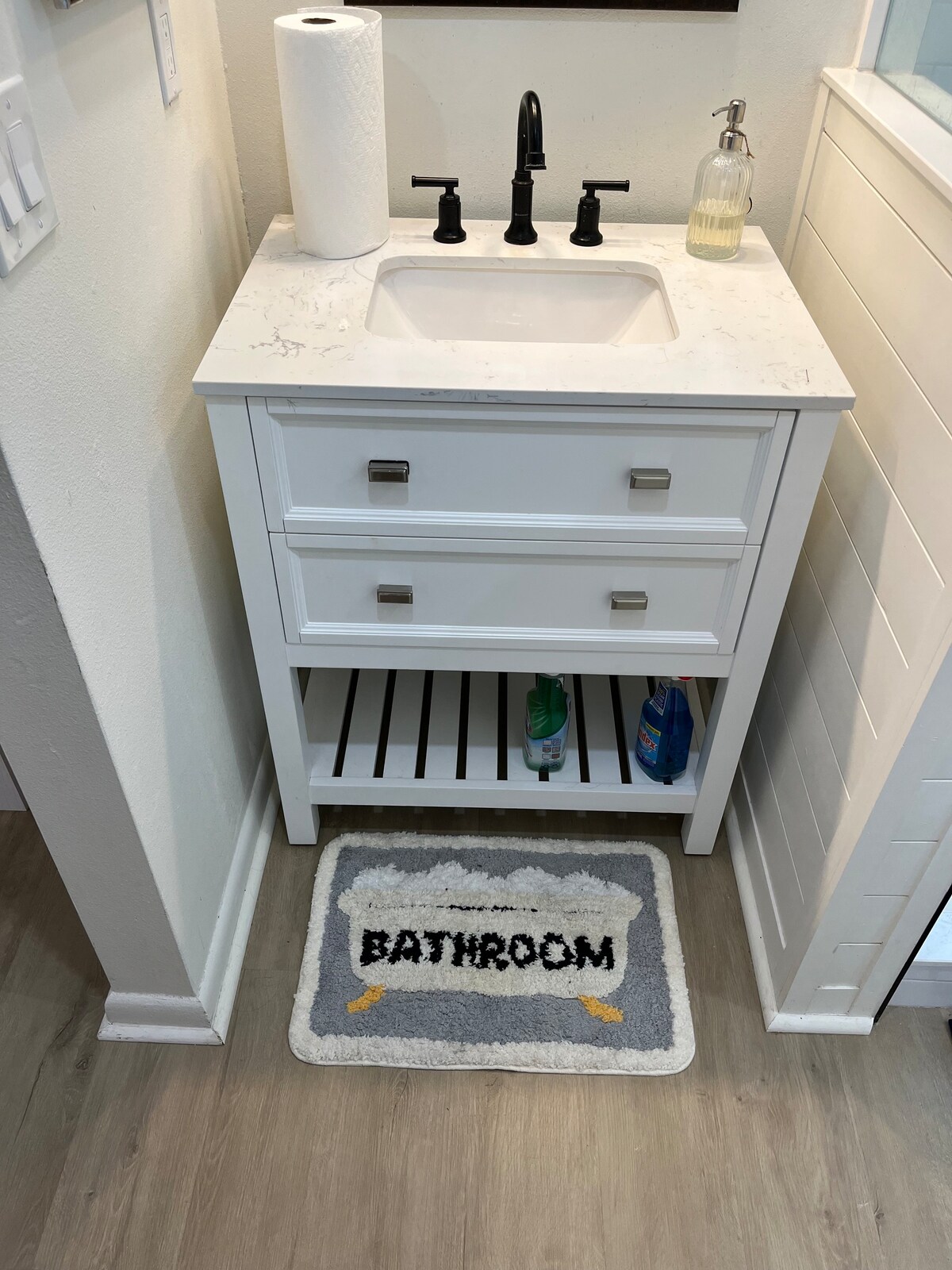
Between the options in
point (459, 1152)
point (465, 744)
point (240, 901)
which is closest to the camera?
point (459, 1152)

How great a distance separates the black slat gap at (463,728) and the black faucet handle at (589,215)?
30.0 inches

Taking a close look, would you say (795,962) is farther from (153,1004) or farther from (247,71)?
(247,71)

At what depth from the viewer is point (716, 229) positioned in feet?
4.41

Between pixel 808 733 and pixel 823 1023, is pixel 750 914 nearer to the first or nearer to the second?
pixel 823 1023

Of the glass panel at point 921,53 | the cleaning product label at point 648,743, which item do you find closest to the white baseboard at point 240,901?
the cleaning product label at point 648,743

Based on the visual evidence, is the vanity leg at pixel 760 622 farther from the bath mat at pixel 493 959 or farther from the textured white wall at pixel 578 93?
the textured white wall at pixel 578 93

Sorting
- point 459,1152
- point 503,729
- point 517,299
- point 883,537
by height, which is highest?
point 517,299

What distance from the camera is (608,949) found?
1510 mm

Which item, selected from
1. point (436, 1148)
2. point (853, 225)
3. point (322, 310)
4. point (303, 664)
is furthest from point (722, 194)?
point (436, 1148)

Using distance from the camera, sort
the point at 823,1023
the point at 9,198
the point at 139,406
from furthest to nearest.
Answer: the point at 823,1023 < the point at 139,406 < the point at 9,198

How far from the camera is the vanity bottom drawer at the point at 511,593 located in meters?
1.23

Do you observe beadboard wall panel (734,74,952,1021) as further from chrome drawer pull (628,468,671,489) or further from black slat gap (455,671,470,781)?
black slat gap (455,671,470,781)

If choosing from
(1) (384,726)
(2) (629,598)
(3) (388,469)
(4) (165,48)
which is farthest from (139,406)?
(1) (384,726)

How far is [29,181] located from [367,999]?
1.13 meters
